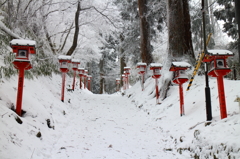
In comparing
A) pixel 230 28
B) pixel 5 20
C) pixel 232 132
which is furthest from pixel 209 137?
pixel 230 28

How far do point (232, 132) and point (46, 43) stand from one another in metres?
8.98

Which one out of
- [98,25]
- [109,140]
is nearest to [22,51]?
[109,140]

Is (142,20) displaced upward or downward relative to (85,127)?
upward

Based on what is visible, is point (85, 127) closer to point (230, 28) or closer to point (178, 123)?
point (178, 123)

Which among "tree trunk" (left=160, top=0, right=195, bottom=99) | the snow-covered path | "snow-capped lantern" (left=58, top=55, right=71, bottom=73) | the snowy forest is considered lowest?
the snow-covered path

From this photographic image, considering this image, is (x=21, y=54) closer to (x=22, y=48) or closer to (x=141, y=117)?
(x=22, y=48)

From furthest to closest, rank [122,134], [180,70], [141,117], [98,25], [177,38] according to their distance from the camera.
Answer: [98,25] < [177,38] < [141,117] < [180,70] < [122,134]

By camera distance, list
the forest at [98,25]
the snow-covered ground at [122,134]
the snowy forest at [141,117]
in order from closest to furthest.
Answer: the snow-covered ground at [122,134]
the snowy forest at [141,117]
the forest at [98,25]

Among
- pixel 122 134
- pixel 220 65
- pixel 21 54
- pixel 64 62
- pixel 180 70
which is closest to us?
pixel 220 65

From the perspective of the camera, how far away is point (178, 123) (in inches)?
179

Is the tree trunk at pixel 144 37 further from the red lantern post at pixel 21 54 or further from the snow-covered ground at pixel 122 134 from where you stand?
the red lantern post at pixel 21 54

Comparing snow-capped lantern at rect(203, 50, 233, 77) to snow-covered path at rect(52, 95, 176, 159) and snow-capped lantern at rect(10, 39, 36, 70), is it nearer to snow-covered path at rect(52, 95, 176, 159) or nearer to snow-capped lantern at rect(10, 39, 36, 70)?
snow-covered path at rect(52, 95, 176, 159)

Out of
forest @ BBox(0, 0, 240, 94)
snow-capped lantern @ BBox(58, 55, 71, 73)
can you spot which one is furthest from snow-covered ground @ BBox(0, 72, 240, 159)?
snow-capped lantern @ BBox(58, 55, 71, 73)

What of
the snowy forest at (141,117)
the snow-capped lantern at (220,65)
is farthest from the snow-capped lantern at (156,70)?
the snow-capped lantern at (220,65)
